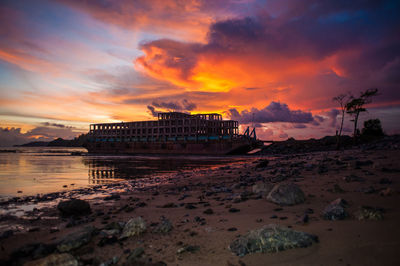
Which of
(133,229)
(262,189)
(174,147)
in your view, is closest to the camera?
(133,229)

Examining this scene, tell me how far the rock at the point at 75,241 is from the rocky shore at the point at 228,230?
0.02 metres

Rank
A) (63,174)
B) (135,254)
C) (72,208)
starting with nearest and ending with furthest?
1. (135,254)
2. (72,208)
3. (63,174)

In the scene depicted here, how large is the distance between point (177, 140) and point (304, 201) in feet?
177

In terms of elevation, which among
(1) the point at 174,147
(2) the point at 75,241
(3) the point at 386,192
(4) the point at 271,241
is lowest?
(1) the point at 174,147

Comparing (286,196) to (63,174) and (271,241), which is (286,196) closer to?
(271,241)

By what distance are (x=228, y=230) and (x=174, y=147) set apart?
5462 centimetres

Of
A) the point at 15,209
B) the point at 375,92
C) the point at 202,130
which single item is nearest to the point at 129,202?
the point at 15,209

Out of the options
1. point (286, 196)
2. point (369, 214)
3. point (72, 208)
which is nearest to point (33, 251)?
point (72, 208)

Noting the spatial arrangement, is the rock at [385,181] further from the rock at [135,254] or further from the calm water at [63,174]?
the calm water at [63,174]

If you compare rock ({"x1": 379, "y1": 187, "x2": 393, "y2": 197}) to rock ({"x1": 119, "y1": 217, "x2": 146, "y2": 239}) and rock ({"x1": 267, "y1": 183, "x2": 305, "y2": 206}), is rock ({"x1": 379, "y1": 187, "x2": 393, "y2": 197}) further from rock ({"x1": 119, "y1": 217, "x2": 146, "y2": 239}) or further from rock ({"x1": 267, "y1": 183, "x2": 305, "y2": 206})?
rock ({"x1": 119, "y1": 217, "x2": 146, "y2": 239})

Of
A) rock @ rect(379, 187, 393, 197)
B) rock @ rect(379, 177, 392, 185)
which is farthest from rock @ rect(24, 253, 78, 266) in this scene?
rock @ rect(379, 177, 392, 185)

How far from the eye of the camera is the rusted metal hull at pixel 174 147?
164 ft

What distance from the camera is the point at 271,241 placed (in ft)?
11.5

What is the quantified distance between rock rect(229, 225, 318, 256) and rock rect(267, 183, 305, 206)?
2131 millimetres
